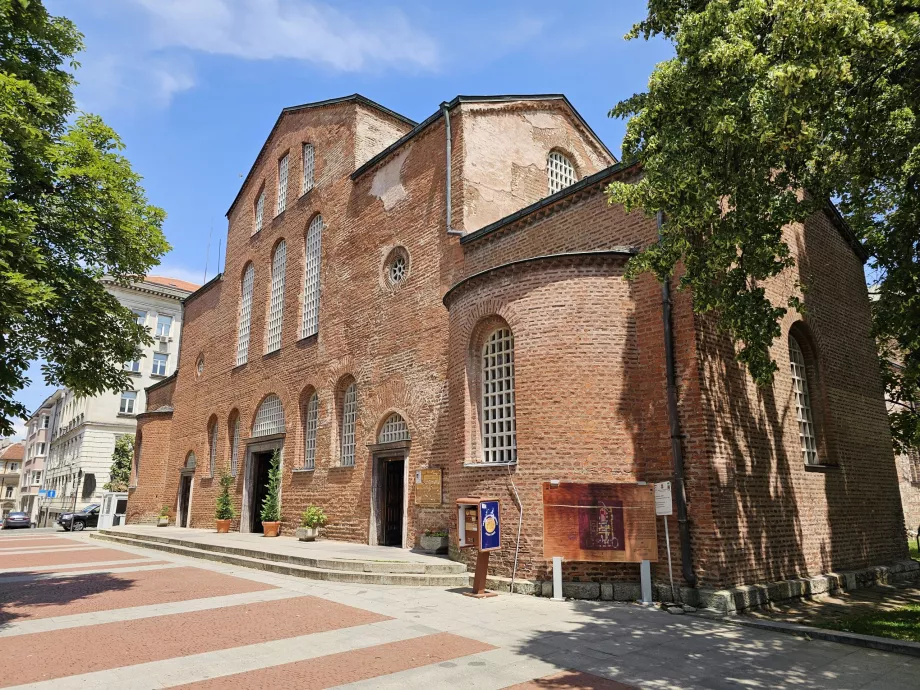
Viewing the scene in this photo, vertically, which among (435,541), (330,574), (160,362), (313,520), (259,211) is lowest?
(330,574)

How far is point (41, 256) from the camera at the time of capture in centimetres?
910

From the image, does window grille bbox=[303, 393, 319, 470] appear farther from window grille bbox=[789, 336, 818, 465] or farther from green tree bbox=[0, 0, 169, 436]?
window grille bbox=[789, 336, 818, 465]

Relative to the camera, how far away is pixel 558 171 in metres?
18.4

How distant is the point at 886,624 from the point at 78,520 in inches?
1383

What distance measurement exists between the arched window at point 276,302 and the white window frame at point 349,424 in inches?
200

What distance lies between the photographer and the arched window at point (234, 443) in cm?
2322

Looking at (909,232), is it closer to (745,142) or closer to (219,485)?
(745,142)

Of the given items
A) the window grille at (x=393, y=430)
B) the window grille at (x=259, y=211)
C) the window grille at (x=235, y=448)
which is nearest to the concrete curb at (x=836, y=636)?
the window grille at (x=393, y=430)

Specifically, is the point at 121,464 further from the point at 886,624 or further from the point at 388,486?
the point at 886,624

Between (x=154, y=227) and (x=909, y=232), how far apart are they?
1384 cm

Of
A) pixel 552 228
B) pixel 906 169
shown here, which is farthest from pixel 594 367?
pixel 906 169

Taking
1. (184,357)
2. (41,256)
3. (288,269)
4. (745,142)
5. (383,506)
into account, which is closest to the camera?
(745,142)

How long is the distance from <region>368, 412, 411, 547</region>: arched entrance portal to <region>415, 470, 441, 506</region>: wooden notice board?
1.41 m

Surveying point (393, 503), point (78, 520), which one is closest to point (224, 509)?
point (393, 503)
